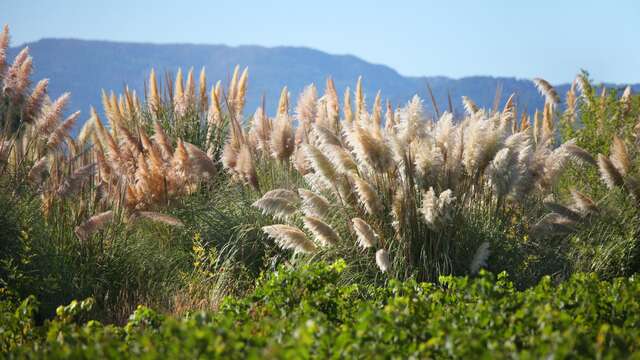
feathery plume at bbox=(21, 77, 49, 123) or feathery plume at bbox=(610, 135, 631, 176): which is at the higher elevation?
feathery plume at bbox=(610, 135, 631, 176)

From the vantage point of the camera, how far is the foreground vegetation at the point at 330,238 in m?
3.66

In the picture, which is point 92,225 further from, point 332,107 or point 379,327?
point 332,107

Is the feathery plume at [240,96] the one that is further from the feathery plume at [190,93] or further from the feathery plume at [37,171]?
the feathery plume at [37,171]

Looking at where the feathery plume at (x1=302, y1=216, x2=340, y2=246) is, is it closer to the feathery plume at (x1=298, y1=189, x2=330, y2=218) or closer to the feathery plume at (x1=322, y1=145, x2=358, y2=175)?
the feathery plume at (x1=298, y1=189, x2=330, y2=218)

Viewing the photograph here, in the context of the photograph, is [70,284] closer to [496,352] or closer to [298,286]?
[298,286]

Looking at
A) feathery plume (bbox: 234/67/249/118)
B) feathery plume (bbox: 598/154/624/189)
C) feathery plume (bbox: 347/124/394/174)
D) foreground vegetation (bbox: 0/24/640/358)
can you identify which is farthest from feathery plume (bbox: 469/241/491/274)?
feathery plume (bbox: 234/67/249/118)

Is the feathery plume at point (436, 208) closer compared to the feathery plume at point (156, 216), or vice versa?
the feathery plume at point (436, 208)

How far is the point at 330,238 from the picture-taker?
202 inches

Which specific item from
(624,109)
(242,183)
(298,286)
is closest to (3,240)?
(242,183)

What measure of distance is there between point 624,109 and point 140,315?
604 centimetres

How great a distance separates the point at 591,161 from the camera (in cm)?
646

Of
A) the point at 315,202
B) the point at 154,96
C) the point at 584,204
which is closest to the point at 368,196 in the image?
the point at 315,202

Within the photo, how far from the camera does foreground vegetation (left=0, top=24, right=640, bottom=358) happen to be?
12.0 ft

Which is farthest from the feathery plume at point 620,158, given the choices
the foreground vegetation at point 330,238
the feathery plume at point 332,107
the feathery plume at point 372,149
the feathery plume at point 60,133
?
the feathery plume at point 60,133
